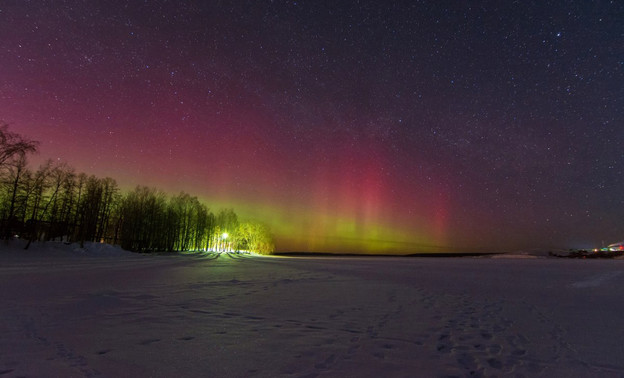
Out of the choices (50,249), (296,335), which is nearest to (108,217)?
(50,249)

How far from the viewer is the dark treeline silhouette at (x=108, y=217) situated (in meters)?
36.1

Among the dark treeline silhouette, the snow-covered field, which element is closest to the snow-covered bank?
the dark treeline silhouette

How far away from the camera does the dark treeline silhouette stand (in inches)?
1422

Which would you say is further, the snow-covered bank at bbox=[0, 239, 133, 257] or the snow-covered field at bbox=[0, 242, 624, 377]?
the snow-covered bank at bbox=[0, 239, 133, 257]

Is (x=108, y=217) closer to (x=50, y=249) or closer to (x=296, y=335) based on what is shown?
(x=50, y=249)

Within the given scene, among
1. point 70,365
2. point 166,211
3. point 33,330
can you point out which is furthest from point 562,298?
point 166,211

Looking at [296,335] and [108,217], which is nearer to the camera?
[296,335]

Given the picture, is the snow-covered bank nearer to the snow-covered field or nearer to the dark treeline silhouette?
the dark treeline silhouette

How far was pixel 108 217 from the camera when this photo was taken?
56.6 meters

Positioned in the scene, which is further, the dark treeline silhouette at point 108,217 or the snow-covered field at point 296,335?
the dark treeline silhouette at point 108,217

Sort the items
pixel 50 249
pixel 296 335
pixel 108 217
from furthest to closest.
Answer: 1. pixel 108 217
2. pixel 50 249
3. pixel 296 335

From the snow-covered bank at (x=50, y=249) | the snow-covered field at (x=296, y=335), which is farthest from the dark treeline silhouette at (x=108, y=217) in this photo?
the snow-covered field at (x=296, y=335)

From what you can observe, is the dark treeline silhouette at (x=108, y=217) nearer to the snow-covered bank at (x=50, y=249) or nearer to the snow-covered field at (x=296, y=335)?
the snow-covered bank at (x=50, y=249)

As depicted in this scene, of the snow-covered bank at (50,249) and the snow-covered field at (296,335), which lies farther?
the snow-covered bank at (50,249)
